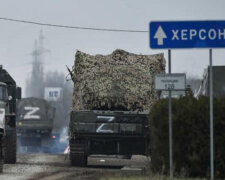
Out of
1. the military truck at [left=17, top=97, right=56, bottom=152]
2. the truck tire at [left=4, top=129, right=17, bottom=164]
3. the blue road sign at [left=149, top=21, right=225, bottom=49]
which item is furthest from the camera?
the military truck at [left=17, top=97, right=56, bottom=152]

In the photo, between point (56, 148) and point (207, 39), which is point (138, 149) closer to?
point (207, 39)

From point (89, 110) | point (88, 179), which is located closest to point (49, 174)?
point (88, 179)

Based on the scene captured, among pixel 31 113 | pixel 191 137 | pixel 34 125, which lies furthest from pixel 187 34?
pixel 34 125

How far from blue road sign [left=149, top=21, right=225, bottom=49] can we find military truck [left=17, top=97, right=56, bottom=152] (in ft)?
115

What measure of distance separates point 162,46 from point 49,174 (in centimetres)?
563

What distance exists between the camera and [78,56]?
24.9m

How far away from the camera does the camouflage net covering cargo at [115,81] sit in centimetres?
2377

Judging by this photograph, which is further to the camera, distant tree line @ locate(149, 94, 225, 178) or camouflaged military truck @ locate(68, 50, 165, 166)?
camouflaged military truck @ locate(68, 50, 165, 166)

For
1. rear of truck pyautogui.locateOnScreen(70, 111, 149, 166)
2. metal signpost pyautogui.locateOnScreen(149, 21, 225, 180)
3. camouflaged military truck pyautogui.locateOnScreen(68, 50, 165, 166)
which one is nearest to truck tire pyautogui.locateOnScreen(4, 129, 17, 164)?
camouflaged military truck pyautogui.locateOnScreen(68, 50, 165, 166)

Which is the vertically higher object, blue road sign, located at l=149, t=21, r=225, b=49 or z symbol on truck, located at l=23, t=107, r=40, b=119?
blue road sign, located at l=149, t=21, r=225, b=49

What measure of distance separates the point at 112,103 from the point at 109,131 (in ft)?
5.07

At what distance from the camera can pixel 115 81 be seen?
2408cm

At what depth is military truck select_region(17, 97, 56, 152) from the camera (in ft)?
168

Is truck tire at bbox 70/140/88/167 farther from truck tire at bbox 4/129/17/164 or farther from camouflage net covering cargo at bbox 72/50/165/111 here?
truck tire at bbox 4/129/17/164
